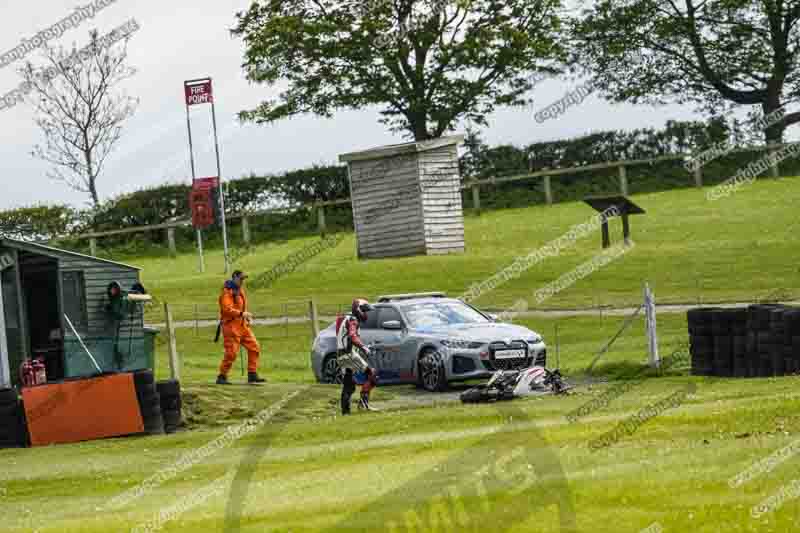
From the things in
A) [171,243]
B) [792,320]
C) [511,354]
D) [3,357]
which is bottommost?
[511,354]

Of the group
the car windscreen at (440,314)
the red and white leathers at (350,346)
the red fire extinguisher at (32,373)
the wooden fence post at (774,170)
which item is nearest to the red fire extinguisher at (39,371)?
the red fire extinguisher at (32,373)

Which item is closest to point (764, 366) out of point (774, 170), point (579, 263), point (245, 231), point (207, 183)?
point (579, 263)

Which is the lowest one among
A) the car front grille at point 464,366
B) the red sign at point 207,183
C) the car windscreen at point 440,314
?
the car front grille at point 464,366

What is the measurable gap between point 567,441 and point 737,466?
2.69 metres

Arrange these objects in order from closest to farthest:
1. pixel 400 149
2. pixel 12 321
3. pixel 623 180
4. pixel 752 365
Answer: pixel 752 365
pixel 12 321
pixel 400 149
pixel 623 180

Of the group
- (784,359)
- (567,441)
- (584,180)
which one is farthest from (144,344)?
(584,180)

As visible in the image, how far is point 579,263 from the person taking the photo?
38.7 meters

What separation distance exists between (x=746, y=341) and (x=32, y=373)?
11274 mm

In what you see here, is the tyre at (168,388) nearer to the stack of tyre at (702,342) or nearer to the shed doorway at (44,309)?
the shed doorway at (44,309)

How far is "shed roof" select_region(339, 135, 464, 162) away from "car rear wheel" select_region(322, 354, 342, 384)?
779 inches

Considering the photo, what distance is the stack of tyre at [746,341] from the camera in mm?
21036

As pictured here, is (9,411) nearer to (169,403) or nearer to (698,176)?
(169,403)

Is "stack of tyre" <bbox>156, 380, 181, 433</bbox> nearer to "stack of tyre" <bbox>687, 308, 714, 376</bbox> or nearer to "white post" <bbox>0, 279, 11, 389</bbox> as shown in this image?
"white post" <bbox>0, 279, 11, 389</bbox>

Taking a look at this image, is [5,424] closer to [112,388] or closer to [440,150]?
[112,388]
